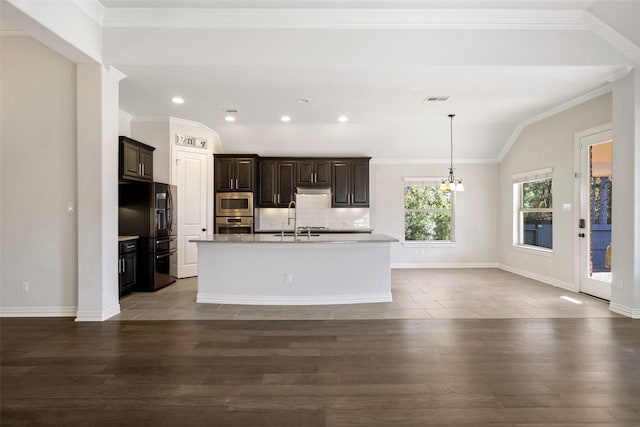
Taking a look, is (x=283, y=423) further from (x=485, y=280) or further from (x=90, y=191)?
(x=485, y=280)

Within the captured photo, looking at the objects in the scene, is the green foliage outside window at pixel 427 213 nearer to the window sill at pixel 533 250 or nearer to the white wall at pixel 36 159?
the window sill at pixel 533 250

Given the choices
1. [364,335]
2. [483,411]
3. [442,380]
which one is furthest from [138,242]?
[483,411]

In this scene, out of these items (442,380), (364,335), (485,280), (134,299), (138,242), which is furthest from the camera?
(485,280)

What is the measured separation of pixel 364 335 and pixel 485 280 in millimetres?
3974

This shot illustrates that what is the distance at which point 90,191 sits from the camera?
399cm

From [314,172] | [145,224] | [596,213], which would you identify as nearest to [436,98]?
[596,213]

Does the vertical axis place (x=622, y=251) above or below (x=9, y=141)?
below

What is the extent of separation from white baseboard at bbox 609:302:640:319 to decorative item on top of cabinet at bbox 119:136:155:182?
678 cm

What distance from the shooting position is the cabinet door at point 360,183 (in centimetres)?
777

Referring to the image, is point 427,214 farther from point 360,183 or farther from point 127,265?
point 127,265

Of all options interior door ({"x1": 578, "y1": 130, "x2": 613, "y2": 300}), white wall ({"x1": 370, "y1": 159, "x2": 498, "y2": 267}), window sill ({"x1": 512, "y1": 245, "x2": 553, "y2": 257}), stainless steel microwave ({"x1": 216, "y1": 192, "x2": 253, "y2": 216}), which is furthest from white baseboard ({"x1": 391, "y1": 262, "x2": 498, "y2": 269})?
stainless steel microwave ({"x1": 216, "y1": 192, "x2": 253, "y2": 216})

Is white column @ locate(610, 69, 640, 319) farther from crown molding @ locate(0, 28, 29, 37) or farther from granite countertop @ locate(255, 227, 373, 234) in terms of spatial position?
crown molding @ locate(0, 28, 29, 37)

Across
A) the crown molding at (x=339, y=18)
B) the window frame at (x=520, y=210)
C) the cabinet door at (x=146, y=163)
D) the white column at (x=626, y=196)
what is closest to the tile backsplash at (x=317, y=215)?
the cabinet door at (x=146, y=163)

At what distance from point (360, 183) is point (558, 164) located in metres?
3.65
